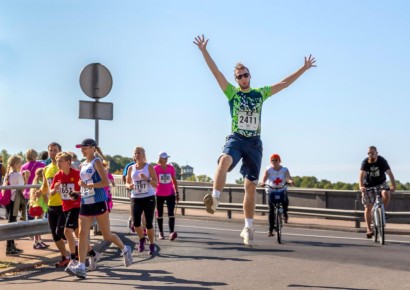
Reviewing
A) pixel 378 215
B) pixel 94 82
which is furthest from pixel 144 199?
pixel 378 215

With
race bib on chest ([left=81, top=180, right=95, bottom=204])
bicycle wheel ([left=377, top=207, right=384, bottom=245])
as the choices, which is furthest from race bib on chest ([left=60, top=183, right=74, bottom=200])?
bicycle wheel ([left=377, top=207, right=384, bottom=245])

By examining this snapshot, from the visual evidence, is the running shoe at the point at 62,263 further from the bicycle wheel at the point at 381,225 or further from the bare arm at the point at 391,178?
the bare arm at the point at 391,178

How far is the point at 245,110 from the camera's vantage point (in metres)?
9.66

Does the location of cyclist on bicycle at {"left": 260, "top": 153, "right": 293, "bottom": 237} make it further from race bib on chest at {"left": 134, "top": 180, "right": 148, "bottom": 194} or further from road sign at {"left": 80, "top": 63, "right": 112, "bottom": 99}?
road sign at {"left": 80, "top": 63, "right": 112, "bottom": 99}

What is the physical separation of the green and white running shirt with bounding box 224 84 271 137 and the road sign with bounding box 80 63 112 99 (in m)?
6.81

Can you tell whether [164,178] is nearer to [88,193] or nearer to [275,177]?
[275,177]

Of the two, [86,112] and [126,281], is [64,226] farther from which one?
[86,112]

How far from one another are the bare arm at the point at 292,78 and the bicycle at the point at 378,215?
18.0ft

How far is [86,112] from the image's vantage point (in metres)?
15.9

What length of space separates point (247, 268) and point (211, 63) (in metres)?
3.10

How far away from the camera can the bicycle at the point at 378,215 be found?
14.7 meters

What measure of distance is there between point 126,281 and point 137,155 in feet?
13.1

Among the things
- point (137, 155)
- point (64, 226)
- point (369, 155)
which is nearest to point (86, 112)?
point (137, 155)

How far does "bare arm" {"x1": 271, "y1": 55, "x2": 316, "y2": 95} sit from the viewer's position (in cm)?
997
